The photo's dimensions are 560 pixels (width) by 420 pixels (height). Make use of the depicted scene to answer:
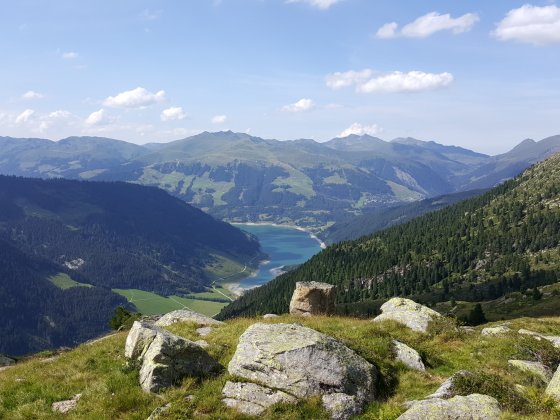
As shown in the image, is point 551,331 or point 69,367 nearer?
point 69,367

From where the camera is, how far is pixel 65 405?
2016cm

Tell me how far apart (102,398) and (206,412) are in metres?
5.20

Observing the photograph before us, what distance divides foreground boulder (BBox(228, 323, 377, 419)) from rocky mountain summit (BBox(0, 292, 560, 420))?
5 centimetres

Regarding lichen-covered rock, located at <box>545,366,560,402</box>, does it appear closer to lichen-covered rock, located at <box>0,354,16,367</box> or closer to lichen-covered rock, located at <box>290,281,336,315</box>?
lichen-covered rock, located at <box>290,281,336,315</box>

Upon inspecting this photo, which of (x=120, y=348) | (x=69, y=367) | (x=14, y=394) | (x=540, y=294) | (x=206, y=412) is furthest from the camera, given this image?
(x=540, y=294)

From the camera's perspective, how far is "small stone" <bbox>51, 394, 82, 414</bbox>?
1969 centimetres

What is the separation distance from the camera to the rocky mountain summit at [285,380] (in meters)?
18.1

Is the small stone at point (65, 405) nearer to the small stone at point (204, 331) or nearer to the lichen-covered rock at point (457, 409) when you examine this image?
the small stone at point (204, 331)

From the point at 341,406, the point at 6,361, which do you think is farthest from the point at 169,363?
the point at 6,361

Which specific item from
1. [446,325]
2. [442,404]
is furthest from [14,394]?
[446,325]

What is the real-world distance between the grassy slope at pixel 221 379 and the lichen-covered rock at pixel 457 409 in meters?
0.99

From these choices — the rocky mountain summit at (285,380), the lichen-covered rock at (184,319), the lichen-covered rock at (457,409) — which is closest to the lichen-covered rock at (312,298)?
the lichen-covered rock at (184,319)

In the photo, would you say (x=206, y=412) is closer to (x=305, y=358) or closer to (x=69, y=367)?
(x=305, y=358)

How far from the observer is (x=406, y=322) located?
1319 inches
